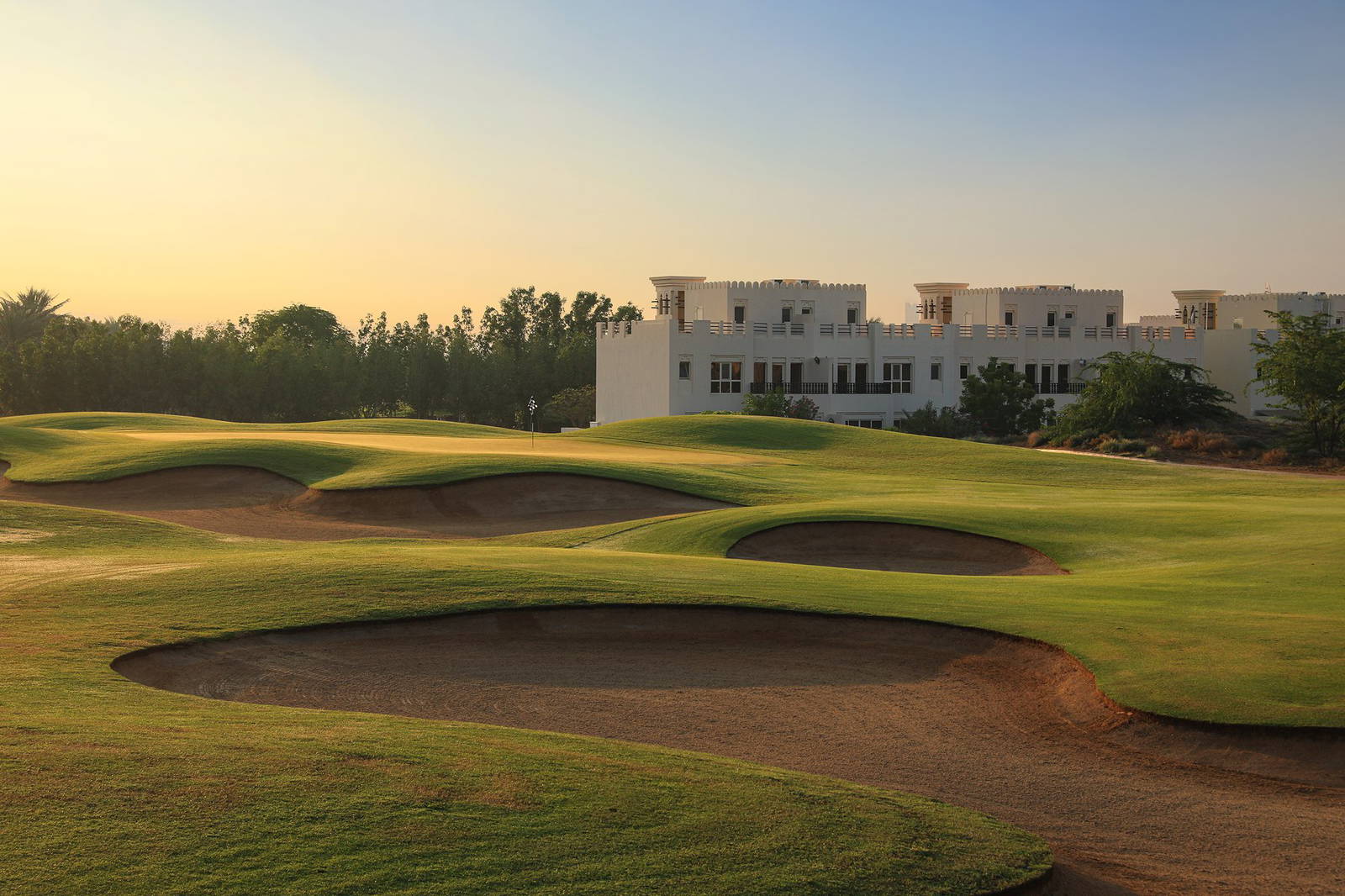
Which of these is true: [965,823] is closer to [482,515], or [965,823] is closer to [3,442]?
[482,515]

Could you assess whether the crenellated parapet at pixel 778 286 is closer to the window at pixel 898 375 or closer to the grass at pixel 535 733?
the window at pixel 898 375

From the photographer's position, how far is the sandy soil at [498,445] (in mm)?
→ 39688

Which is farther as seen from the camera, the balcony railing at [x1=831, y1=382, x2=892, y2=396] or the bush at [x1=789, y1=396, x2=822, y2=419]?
the balcony railing at [x1=831, y1=382, x2=892, y2=396]

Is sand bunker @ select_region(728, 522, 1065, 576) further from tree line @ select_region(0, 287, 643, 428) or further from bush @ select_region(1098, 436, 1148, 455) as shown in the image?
tree line @ select_region(0, 287, 643, 428)

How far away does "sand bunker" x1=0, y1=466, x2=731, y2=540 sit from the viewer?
29719mm

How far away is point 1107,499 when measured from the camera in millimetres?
30609

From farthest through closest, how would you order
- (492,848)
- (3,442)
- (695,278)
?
1. (695,278)
2. (3,442)
3. (492,848)

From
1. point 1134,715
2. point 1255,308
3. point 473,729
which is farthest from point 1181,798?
point 1255,308

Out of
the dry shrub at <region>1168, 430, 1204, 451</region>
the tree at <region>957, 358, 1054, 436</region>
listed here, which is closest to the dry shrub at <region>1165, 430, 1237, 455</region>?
the dry shrub at <region>1168, 430, 1204, 451</region>

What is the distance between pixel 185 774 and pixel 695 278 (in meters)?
69.7

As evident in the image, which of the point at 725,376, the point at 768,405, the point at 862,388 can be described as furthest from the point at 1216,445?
the point at 725,376

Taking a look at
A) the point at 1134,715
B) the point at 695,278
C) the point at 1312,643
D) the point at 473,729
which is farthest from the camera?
the point at 695,278

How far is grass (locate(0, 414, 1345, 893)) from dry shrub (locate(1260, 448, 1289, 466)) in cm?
1657

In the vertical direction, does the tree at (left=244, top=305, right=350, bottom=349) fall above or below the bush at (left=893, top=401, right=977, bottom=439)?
above
